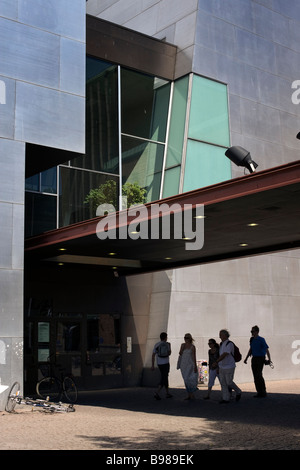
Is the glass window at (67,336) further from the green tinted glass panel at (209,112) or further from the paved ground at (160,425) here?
the green tinted glass panel at (209,112)

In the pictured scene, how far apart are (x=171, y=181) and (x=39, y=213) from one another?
5.12 m

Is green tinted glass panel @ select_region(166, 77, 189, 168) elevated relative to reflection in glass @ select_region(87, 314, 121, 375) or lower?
elevated

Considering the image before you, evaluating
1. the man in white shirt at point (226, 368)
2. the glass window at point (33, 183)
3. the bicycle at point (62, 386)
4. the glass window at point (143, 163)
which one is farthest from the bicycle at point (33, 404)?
the glass window at point (143, 163)

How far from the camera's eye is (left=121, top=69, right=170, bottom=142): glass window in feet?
73.5

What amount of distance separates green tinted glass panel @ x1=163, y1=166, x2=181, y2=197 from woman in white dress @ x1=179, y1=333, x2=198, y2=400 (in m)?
7.04

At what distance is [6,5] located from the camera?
53.3ft

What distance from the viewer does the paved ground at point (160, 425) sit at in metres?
9.50

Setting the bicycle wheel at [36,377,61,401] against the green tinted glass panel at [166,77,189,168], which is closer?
the bicycle wheel at [36,377,61,401]

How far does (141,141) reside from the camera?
74.1ft

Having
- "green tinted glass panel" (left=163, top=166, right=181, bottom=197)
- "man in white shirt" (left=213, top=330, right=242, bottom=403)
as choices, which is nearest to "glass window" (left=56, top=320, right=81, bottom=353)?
"green tinted glass panel" (left=163, top=166, right=181, bottom=197)

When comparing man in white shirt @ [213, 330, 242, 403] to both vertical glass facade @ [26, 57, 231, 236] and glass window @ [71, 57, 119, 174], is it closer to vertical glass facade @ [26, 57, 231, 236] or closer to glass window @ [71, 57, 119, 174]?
vertical glass facade @ [26, 57, 231, 236]

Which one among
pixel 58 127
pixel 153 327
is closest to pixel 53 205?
pixel 58 127

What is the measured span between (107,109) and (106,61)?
1.66m
